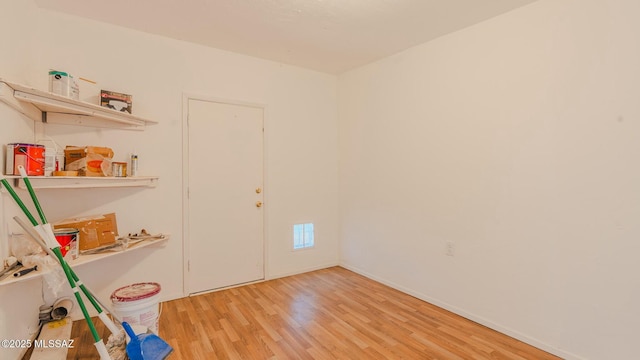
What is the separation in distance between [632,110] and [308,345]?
8.83 feet

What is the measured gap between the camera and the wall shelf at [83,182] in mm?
2014

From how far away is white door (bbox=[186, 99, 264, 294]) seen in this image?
3.20 m

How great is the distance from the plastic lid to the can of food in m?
0.98

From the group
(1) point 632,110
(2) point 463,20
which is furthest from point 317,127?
(1) point 632,110

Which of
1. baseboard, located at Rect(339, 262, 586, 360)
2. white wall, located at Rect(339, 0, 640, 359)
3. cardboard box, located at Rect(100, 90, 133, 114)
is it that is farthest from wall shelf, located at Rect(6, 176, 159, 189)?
baseboard, located at Rect(339, 262, 586, 360)

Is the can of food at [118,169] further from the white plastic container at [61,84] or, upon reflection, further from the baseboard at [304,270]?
the baseboard at [304,270]

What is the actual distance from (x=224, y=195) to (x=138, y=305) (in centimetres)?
141

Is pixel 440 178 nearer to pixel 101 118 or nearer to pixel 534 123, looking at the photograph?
pixel 534 123

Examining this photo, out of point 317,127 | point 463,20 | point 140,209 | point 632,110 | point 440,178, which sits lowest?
point 140,209

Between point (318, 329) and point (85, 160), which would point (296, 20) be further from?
point (318, 329)

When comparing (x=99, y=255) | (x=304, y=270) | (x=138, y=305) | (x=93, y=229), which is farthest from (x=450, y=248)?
(x=93, y=229)

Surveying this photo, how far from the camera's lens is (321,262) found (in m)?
4.14

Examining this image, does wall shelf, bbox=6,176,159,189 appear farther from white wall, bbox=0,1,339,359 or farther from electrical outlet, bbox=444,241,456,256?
electrical outlet, bbox=444,241,456,256

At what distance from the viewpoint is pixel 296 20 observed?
8.68 ft
